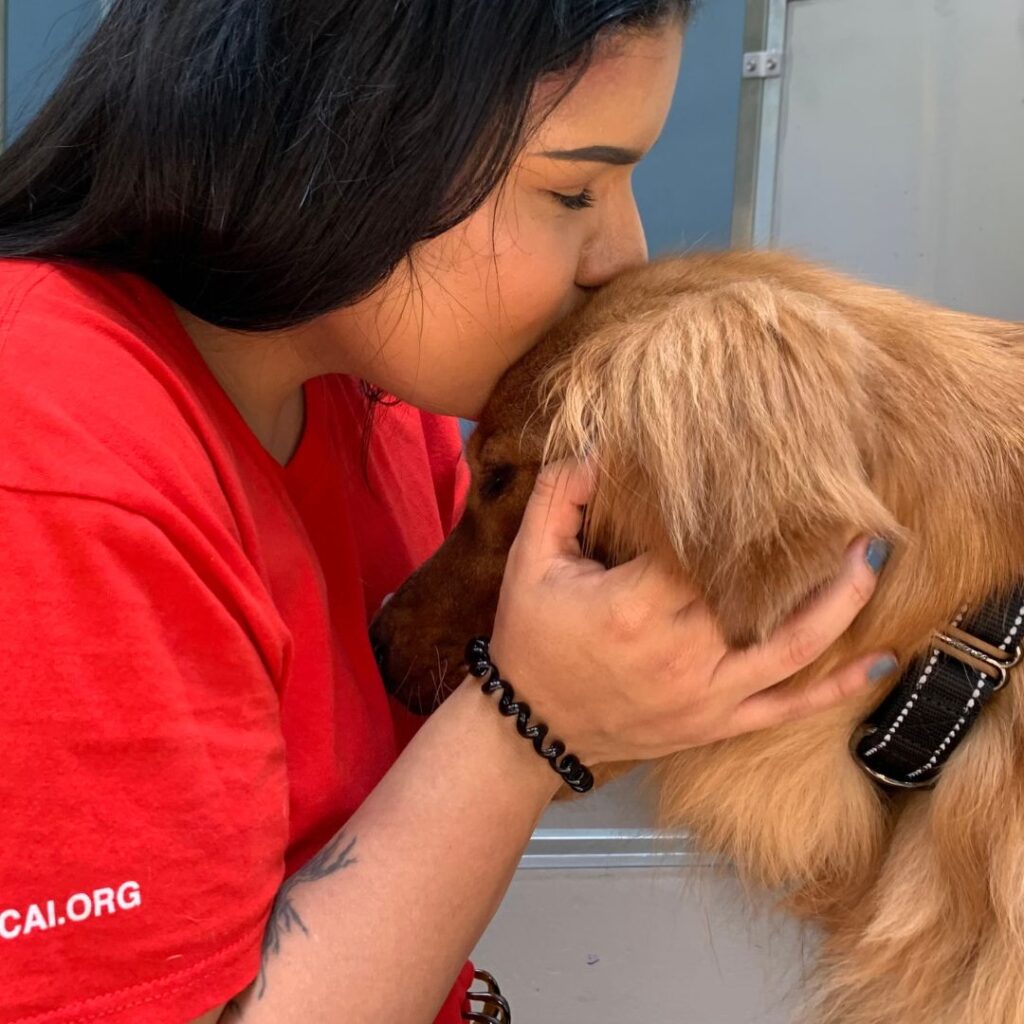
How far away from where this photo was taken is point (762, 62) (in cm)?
178

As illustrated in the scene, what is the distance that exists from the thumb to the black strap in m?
0.27

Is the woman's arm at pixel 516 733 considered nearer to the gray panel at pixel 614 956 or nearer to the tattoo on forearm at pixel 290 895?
the tattoo on forearm at pixel 290 895

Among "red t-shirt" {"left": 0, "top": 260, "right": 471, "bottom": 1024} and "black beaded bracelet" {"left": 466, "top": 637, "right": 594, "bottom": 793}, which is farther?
"black beaded bracelet" {"left": 466, "top": 637, "right": 594, "bottom": 793}

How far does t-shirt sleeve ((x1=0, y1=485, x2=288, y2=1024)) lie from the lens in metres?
→ 0.55

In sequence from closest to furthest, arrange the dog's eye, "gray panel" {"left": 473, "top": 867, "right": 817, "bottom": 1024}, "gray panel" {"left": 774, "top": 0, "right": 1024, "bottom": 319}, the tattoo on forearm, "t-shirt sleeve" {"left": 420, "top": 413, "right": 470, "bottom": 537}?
1. the tattoo on forearm
2. the dog's eye
3. "t-shirt sleeve" {"left": 420, "top": 413, "right": 470, "bottom": 537}
4. "gray panel" {"left": 774, "top": 0, "right": 1024, "bottom": 319}
5. "gray panel" {"left": 473, "top": 867, "right": 817, "bottom": 1024}

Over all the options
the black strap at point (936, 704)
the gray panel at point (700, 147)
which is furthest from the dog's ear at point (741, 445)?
the gray panel at point (700, 147)

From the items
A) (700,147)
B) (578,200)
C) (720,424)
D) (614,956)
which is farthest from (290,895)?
(700,147)

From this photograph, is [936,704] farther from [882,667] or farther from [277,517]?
[277,517]

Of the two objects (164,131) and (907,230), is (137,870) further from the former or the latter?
(907,230)

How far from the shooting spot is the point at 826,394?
722mm

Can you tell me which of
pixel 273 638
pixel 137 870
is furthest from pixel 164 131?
pixel 137 870

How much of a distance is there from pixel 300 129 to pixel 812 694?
0.55 meters

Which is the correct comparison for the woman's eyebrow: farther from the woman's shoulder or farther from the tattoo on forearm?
the tattoo on forearm

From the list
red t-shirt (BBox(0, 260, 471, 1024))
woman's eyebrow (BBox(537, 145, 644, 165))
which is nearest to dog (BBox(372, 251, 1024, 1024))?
woman's eyebrow (BBox(537, 145, 644, 165))
